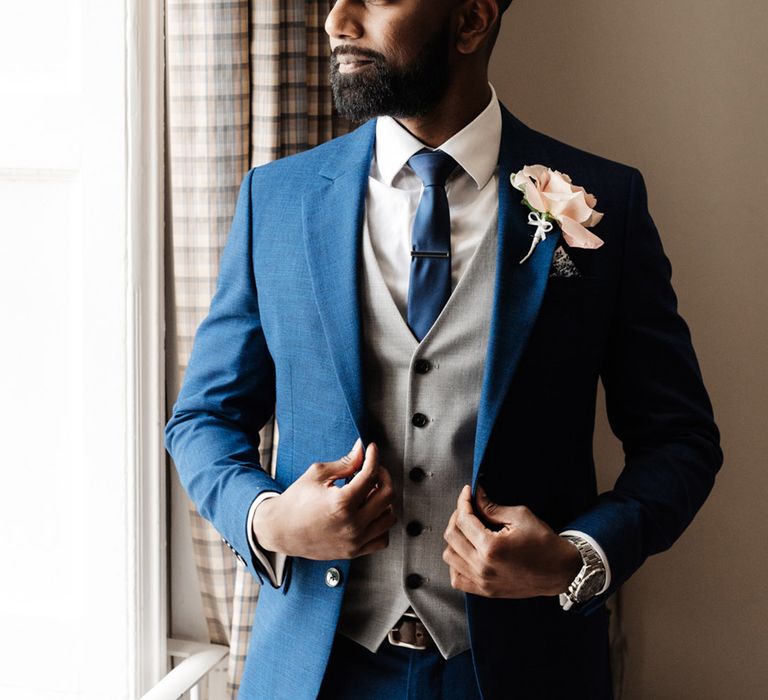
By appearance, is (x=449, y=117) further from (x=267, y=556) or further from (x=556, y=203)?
(x=267, y=556)

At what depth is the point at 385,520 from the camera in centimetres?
109

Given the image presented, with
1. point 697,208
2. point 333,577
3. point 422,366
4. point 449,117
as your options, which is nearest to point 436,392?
point 422,366

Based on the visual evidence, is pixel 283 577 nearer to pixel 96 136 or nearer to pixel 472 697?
pixel 472 697

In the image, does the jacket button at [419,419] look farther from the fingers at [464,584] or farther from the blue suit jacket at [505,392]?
the fingers at [464,584]

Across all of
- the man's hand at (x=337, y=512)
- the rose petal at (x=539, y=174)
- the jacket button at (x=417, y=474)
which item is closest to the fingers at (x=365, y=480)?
the man's hand at (x=337, y=512)

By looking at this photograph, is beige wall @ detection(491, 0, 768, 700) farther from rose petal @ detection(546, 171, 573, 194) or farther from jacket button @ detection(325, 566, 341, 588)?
jacket button @ detection(325, 566, 341, 588)

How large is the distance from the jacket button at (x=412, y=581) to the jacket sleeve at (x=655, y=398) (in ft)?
0.84

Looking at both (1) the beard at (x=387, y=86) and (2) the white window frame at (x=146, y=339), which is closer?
(1) the beard at (x=387, y=86)

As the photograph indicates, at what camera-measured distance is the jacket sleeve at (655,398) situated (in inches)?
47.8

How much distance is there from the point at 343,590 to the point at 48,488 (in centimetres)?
99

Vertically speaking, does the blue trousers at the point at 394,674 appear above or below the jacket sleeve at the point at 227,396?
below

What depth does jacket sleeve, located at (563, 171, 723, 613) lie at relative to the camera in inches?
47.8

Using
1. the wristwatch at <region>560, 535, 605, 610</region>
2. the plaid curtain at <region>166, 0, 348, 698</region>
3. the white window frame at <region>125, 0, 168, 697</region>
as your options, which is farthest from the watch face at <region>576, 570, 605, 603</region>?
the white window frame at <region>125, 0, 168, 697</region>

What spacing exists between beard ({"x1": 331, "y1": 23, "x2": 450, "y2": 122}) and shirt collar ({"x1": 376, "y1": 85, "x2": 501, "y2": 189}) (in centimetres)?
5
